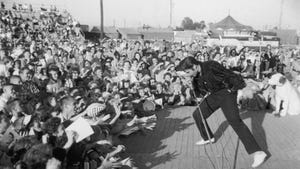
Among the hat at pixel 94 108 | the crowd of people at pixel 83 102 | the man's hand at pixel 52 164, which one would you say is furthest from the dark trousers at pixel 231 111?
the man's hand at pixel 52 164

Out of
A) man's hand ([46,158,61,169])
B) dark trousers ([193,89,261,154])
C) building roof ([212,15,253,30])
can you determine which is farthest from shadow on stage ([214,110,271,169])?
building roof ([212,15,253,30])

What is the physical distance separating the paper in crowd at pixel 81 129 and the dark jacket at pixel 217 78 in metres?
1.95

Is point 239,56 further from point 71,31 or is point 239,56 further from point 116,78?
point 71,31

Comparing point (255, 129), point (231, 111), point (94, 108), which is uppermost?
point (231, 111)

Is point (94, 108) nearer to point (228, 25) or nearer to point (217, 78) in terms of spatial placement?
point (217, 78)

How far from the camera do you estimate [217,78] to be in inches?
199

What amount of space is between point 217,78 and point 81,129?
2140mm

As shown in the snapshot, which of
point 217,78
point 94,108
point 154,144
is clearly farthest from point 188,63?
point 94,108

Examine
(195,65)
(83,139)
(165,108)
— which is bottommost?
(165,108)

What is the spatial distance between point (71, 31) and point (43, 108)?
23368mm

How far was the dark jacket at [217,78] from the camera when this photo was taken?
496cm

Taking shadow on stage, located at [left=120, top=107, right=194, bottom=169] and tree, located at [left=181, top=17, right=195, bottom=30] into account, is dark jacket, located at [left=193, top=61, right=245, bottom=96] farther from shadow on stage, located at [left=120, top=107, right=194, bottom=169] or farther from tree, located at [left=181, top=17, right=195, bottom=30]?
tree, located at [left=181, top=17, right=195, bottom=30]

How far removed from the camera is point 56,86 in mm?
6926

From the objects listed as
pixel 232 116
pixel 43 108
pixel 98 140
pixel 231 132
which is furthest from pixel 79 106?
pixel 231 132
